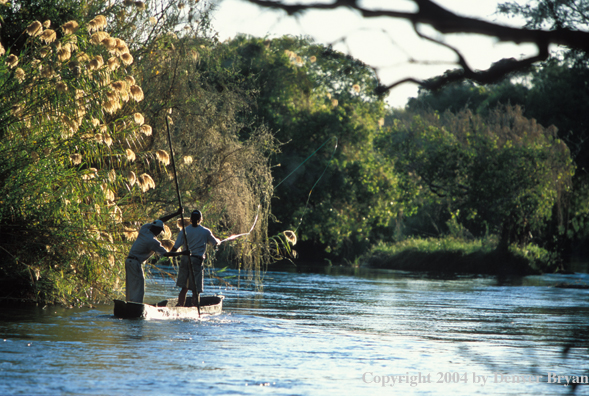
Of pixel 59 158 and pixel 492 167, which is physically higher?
pixel 492 167

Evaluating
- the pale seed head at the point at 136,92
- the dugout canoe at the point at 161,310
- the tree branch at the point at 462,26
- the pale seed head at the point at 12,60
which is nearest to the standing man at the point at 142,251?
the dugout canoe at the point at 161,310

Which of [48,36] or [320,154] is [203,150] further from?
[320,154]

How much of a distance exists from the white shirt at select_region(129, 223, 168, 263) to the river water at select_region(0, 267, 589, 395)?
1093 mm

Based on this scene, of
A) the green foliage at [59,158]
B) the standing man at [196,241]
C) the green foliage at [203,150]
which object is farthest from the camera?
the green foliage at [203,150]

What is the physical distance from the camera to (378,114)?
41.8m

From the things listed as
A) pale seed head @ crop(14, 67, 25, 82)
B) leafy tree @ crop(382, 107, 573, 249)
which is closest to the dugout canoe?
pale seed head @ crop(14, 67, 25, 82)

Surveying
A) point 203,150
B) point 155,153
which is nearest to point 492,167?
point 203,150

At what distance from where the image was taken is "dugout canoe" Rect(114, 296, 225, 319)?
39.5ft

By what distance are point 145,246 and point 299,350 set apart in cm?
346

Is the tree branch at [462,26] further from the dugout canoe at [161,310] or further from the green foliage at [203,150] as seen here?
the green foliage at [203,150]

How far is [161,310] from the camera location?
12.6 meters

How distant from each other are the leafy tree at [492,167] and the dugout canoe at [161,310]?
21.8 m

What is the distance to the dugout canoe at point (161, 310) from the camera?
12055mm

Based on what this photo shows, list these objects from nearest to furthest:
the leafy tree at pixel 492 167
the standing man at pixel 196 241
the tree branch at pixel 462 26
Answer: the tree branch at pixel 462 26 < the standing man at pixel 196 241 < the leafy tree at pixel 492 167
